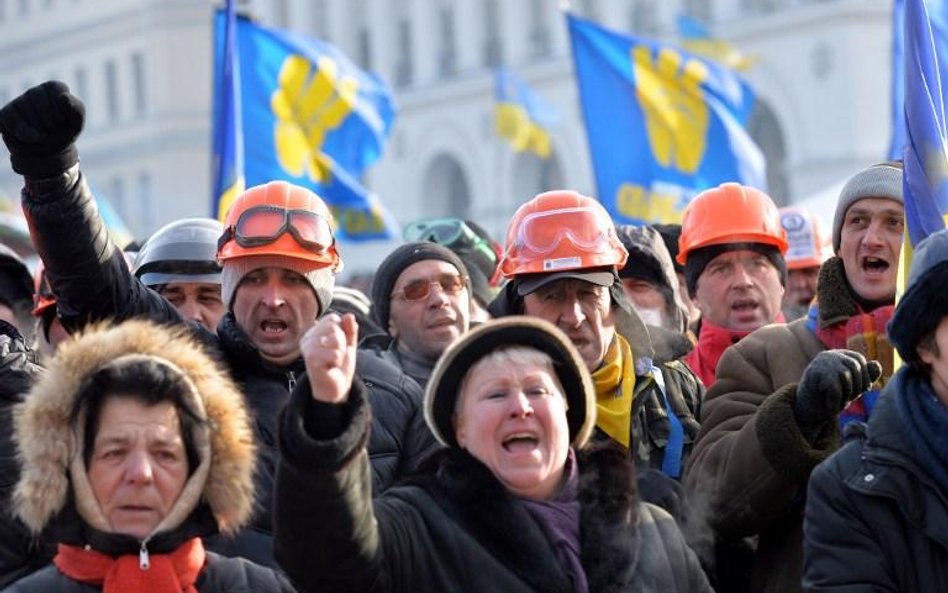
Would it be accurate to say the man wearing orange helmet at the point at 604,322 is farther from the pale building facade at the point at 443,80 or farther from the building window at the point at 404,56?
the building window at the point at 404,56

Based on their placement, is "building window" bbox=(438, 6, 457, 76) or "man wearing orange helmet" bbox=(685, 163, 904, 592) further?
"building window" bbox=(438, 6, 457, 76)

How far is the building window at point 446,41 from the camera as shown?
5756 centimetres

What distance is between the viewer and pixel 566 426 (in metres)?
4.04

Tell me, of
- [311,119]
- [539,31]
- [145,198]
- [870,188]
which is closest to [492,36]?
[539,31]

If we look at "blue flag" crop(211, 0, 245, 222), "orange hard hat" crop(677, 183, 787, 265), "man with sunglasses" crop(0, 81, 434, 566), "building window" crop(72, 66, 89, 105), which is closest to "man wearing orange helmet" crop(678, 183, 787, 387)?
"orange hard hat" crop(677, 183, 787, 265)

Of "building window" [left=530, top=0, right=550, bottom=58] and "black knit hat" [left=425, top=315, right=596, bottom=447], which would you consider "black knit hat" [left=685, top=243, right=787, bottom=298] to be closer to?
"black knit hat" [left=425, top=315, right=596, bottom=447]

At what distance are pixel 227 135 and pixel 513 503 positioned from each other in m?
6.05

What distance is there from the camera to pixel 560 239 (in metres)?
5.23

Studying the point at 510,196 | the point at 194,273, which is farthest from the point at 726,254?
the point at 510,196

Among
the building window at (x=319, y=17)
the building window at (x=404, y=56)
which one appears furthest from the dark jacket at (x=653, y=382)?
the building window at (x=319, y=17)

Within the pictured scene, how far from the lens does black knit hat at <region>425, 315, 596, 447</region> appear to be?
4.07 meters

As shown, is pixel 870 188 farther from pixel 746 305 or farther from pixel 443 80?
pixel 443 80

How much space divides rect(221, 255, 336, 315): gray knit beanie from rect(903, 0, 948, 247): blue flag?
4.69 ft

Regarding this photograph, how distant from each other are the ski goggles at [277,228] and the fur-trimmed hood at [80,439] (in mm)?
1219
